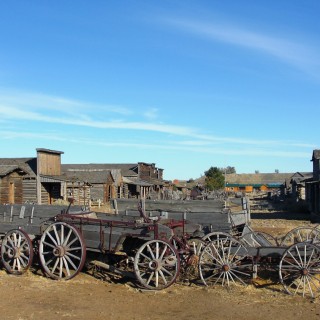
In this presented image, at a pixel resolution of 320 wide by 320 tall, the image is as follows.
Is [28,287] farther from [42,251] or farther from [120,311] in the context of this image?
[120,311]

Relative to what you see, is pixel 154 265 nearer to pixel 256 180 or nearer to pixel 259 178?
pixel 256 180

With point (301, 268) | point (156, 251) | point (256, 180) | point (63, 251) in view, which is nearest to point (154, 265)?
point (156, 251)

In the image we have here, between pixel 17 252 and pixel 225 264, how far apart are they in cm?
418

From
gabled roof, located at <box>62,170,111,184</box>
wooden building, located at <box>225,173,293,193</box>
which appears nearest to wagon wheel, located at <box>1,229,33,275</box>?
gabled roof, located at <box>62,170,111,184</box>

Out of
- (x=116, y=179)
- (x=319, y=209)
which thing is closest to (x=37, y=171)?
(x=116, y=179)

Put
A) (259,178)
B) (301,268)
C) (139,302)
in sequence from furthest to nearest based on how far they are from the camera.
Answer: (259,178) < (301,268) < (139,302)

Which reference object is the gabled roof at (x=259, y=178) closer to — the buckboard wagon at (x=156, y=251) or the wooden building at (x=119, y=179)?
the wooden building at (x=119, y=179)

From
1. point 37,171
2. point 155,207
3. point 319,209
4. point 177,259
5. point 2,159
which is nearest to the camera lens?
point 177,259

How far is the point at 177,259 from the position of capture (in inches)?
310

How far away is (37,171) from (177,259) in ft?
98.0

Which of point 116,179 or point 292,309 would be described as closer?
point 292,309

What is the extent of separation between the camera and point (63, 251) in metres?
8.76

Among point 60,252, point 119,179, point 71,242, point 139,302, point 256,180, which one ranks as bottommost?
point 139,302

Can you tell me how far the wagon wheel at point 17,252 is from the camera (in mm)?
9195
